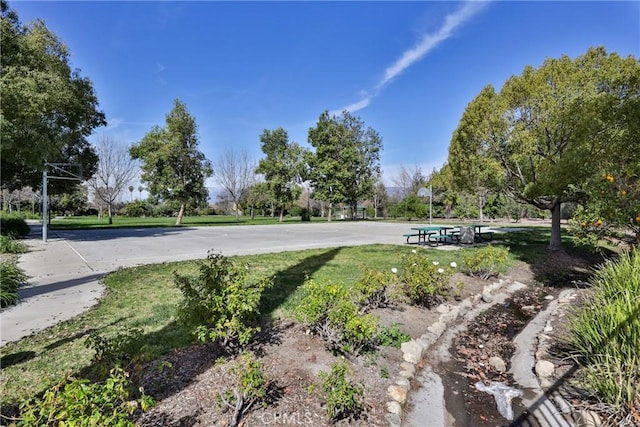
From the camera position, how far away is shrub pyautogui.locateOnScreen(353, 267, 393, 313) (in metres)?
5.06

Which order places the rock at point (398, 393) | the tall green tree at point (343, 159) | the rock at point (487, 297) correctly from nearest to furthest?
the rock at point (398, 393) < the rock at point (487, 297) < the tall green tree at point (343, 159)

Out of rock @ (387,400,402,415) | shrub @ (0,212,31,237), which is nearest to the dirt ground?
rock @ (387,400,402,415)

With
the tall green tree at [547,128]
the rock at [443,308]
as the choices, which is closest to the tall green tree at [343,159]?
the tall green tree at [547,128]

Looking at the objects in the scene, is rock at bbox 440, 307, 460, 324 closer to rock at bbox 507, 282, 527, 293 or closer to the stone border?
the stone border

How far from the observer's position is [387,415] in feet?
9.44

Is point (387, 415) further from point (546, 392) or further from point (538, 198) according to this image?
point (538, 198)

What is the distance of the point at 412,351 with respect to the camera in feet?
13.4

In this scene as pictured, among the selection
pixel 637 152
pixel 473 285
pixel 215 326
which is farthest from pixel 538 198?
pixel 215 326

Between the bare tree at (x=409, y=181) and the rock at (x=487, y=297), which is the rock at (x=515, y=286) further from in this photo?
the bare tree at (x=409, y=181)

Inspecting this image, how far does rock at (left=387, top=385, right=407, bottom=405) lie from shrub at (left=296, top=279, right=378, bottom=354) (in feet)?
1.84

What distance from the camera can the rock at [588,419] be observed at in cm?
275

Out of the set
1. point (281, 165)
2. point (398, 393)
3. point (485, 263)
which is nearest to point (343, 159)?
point (281, 165)

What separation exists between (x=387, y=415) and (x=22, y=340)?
14.4 feet

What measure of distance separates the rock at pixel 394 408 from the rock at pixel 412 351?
0.96 metres
